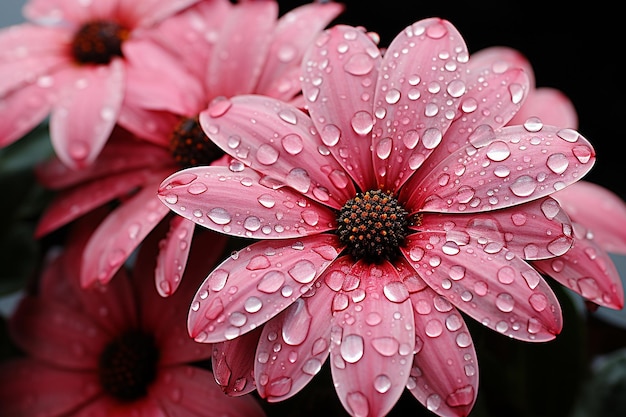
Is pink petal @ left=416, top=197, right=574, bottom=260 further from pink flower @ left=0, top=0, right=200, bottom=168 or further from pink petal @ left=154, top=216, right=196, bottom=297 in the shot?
pink flower @ left=0, top=0, right=200, bottom=168

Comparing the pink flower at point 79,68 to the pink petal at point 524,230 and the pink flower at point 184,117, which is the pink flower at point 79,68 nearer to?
the pink flower at point 184,117

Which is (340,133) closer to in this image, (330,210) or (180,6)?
(330,210)

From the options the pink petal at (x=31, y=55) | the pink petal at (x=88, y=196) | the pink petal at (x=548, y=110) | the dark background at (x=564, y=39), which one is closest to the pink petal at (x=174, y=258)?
the pink petal at (x=88, y=196)

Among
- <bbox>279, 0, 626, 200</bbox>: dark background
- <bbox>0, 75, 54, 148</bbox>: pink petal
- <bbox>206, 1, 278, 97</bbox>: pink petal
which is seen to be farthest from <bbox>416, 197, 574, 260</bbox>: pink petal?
<bbox>279, 0, 626, 200</bbox>: dark background

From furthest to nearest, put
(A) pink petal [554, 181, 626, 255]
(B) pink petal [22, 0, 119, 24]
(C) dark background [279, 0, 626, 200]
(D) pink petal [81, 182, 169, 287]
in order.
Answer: (C) dark background [279, 0, 626, 200] → (B) pink petal [22, 0, 119, 24] → (A) pink petal [554, 181, 626, 255] → (D) pink petal [81, 182, 169, 287]

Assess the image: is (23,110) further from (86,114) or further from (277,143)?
(277,143)

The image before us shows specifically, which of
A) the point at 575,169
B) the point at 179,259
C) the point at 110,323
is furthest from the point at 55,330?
the point at 575,169

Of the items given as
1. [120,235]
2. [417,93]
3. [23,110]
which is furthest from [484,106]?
[23,110]
